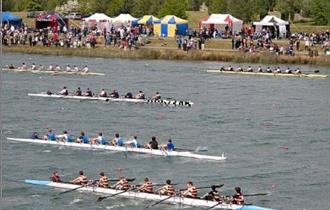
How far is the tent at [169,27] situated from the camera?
71.5 metres

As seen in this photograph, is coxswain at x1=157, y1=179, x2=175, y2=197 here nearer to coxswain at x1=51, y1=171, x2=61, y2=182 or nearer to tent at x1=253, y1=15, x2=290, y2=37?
coxswain at x1=51, y1=171, x2=61, y2=182

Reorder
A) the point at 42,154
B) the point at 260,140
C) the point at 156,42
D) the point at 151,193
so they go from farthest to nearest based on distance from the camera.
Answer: the point at 156,42
the point at 260,140
the point at 42,154
the point at 151,193

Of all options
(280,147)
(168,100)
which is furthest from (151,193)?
(168,100)

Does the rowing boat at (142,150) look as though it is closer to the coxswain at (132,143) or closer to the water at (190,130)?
the coxswain at (132,143)

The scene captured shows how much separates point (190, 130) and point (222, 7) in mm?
50111

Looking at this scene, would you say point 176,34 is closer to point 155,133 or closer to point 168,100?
point 168,100

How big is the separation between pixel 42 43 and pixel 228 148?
1544 inches

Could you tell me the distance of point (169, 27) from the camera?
71688mm

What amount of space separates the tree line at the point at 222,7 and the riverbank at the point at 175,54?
600 inches

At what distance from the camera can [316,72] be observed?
56.7 m

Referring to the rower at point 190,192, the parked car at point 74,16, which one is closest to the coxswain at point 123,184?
the rower at point 190,192

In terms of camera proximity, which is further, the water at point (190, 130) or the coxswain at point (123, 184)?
the water at point (190, 130)

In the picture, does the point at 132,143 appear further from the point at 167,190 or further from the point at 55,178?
the point at 167,190

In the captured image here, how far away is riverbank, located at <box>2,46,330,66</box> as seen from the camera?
6116 cm
